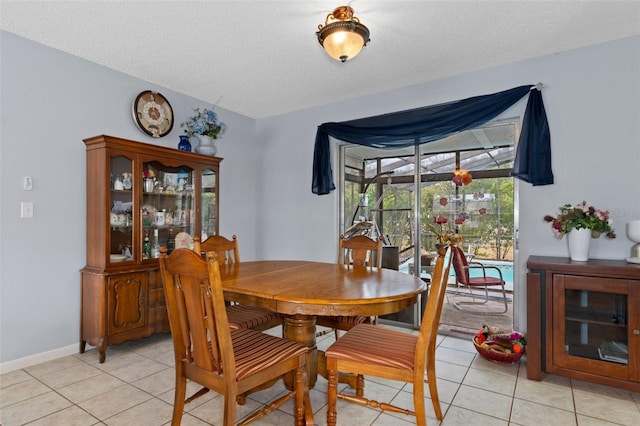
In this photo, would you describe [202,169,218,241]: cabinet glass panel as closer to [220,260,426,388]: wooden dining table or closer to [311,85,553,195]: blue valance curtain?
[311,85,553,195]: blue valance curtain

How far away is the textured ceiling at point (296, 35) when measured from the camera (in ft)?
7.30

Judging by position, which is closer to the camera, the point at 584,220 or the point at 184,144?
the point at 584,220

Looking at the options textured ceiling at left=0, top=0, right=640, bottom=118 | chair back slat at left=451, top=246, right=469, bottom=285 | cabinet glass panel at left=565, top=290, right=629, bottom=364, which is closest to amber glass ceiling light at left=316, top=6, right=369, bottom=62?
textured ceiling at left=0, top=0, right=640, bottom=118

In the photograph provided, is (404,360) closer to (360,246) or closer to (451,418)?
(451,418)

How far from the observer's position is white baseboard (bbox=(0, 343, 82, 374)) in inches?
99.5

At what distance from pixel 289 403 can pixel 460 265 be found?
2230 millimetres

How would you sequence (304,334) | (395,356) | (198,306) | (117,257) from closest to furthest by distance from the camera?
(198,306) < (395,356) < (304,334) < (117,257)

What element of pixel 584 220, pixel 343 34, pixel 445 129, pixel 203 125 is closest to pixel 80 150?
pixel 203 125

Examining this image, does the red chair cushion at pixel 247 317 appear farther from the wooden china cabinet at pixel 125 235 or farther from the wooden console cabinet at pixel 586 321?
the wooden console cabinet at pixel 586 321

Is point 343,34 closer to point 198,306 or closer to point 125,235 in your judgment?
point 198,306

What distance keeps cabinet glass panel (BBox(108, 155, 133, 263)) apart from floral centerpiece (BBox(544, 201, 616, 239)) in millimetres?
3478

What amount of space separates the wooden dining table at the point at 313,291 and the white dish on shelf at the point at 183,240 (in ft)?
3.98

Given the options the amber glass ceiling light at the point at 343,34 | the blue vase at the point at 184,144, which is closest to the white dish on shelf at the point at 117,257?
Answer: the blue vase at the point at 184,144

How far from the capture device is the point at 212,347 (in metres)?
1.53
